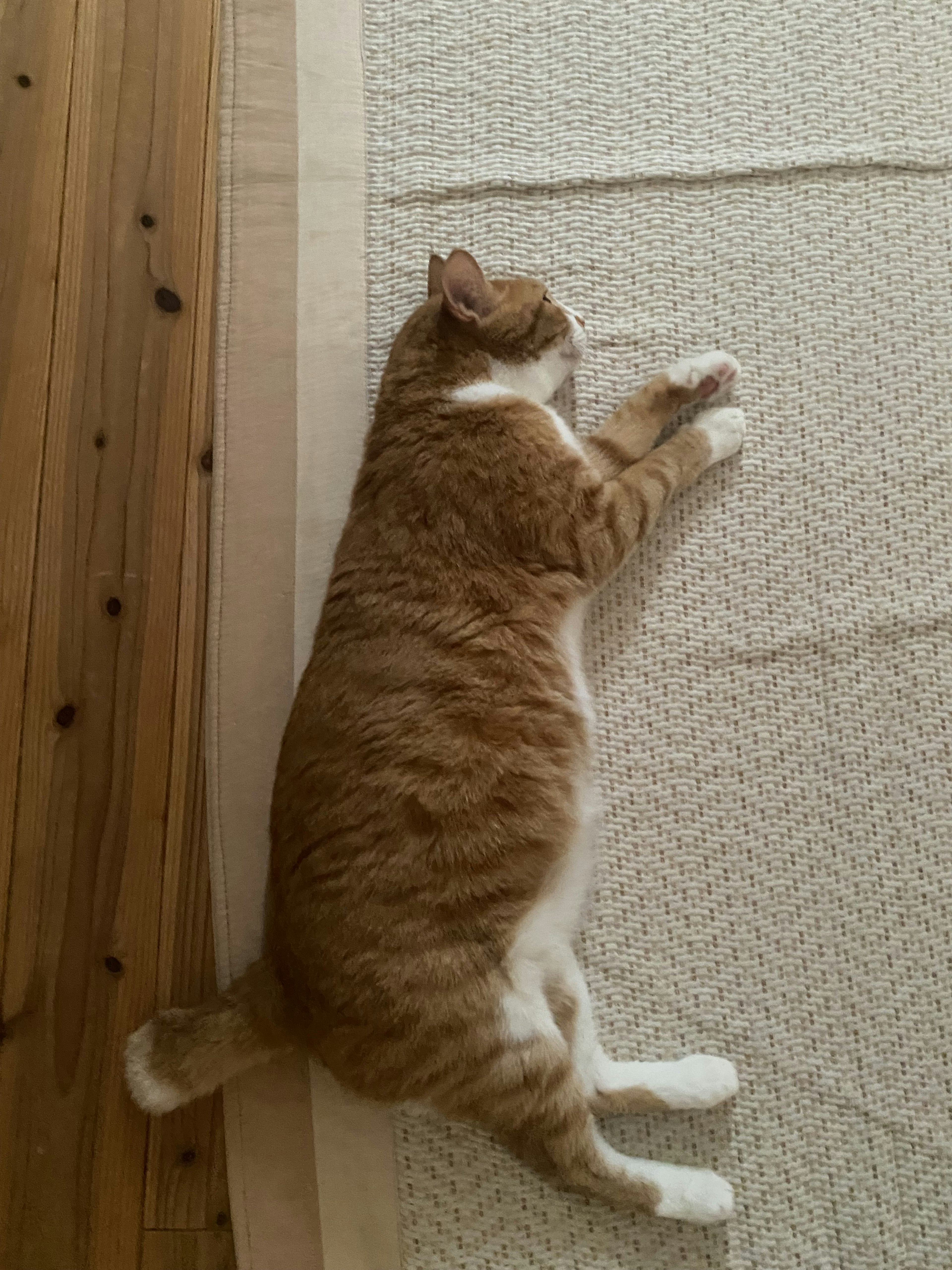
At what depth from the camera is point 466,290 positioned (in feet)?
4.48

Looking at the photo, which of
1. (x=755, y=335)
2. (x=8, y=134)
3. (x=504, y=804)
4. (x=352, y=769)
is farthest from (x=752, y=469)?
(x=8, y=134)

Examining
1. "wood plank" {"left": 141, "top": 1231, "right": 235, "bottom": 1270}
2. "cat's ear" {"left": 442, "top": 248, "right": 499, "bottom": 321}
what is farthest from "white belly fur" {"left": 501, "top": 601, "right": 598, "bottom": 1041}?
"wood plank" {"left": 141, "top": 1231, "right": 235, "bottom": 1270}

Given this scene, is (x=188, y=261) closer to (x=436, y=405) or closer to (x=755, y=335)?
(x=436, y=405)

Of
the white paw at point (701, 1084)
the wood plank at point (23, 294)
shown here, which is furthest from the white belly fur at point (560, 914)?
the wood plank at point (23, 294)

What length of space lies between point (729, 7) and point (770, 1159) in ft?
6.17

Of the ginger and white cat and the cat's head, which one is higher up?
the cat's head

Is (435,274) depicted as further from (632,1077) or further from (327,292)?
(632,1077)

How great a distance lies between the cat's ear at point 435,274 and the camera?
4.64ft

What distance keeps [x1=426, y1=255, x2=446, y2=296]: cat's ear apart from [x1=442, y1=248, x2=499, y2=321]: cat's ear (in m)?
0.03

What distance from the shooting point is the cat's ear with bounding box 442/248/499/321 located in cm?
133

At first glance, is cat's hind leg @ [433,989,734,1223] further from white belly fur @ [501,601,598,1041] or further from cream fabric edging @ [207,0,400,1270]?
cream fabric edging @ [207,0,400,1270]

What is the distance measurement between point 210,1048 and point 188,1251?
15.3 inches

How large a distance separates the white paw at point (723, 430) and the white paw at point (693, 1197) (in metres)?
1.07

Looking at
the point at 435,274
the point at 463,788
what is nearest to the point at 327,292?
the point at 435,274
